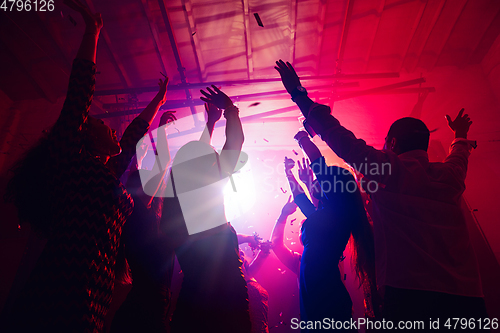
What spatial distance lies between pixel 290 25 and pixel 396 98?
3374 millimetres

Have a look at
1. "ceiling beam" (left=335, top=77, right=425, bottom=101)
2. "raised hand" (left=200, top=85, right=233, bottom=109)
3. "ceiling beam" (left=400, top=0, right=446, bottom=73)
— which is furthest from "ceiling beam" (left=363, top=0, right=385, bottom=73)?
"raised hand" (left=200, top=85, right=233, bottom=109)

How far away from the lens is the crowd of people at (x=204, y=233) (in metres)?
0.90

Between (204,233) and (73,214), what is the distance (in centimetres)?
64

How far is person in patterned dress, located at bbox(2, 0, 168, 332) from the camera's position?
789 mm

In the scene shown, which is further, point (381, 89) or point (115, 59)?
point (381, 89)

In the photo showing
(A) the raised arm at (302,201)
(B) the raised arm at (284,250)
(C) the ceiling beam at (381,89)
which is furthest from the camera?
(C) the ceiling beam at (381,89)

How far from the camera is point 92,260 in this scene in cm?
91

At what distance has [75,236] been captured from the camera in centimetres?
89

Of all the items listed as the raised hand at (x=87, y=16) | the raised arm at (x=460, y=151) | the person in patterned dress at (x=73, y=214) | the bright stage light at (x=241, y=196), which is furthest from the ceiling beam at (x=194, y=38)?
the raised arm at (x=460, y=151)

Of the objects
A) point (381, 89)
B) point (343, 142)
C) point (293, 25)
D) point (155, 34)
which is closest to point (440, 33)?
point (381, 89)

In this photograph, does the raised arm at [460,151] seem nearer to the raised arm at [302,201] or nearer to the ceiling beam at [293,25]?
the raised arm at [302,201]

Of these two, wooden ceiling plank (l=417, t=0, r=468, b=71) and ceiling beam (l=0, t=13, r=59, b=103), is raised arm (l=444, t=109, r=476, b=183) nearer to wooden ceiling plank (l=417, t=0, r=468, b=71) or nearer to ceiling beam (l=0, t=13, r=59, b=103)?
wooden ceiling plank (l=417, t=0, r=468, b=71)

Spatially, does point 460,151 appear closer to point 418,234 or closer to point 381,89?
point 418,234

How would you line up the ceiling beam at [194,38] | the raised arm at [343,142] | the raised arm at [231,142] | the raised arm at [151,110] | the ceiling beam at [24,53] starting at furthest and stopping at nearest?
1. the ceiling beam at [194,38]
2. the ceiling beam at [24,53]
3. the raised arm at [151,110]
4. the raised arm at [231,142]
5. the raised arm at [343,142]
